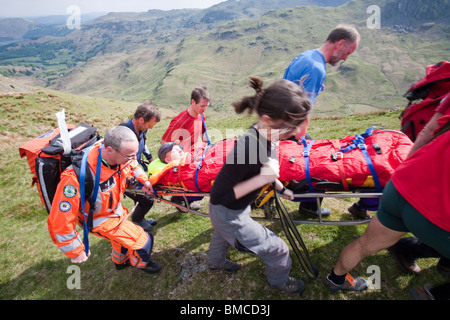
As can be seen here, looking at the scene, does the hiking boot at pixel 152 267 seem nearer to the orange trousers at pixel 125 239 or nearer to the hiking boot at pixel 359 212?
the orange trousers at pixel 125 239

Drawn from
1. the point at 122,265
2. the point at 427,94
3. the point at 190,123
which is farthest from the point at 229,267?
the point at 427,94

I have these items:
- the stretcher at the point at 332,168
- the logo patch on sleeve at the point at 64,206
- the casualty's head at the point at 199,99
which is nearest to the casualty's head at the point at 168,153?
the stretcher at the point at 332,168

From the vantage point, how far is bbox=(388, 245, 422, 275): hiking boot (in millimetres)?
4059

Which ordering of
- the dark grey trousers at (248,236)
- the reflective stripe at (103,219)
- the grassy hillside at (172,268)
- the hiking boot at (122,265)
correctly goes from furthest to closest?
the hiking boot at (122,265) < the reflective stripe at (103,219) < the grassy hillside at (172,268) < the dark grey trousers at (248,236)

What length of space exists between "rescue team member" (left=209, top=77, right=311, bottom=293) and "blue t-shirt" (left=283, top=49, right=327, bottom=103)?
6.06 ft

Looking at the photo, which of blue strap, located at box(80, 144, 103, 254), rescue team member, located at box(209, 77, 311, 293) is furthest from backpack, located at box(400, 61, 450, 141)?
blue strap, located at box(80, 144, 103, 254)

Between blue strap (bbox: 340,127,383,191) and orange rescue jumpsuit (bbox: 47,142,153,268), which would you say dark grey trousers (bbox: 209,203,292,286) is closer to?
blue strap (bbox: 340,127,383,191)

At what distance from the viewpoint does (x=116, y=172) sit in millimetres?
4371

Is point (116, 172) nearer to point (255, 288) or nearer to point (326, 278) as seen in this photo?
point (255, 288)

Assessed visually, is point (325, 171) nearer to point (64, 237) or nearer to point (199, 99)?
point (199, 99)

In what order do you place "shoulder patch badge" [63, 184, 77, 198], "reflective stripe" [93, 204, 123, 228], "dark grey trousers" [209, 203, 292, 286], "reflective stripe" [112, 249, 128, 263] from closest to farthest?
"dark grey trousers" [209, 203, 292, 286] < "shoulder patch badge" [63, 184, 77, 198] < "reflective stripe" [93, 204, 123, 228] < "reflective stripe" [112, 249, 128, 263]

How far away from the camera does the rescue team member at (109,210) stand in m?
3.81

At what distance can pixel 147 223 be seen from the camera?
6.66m
